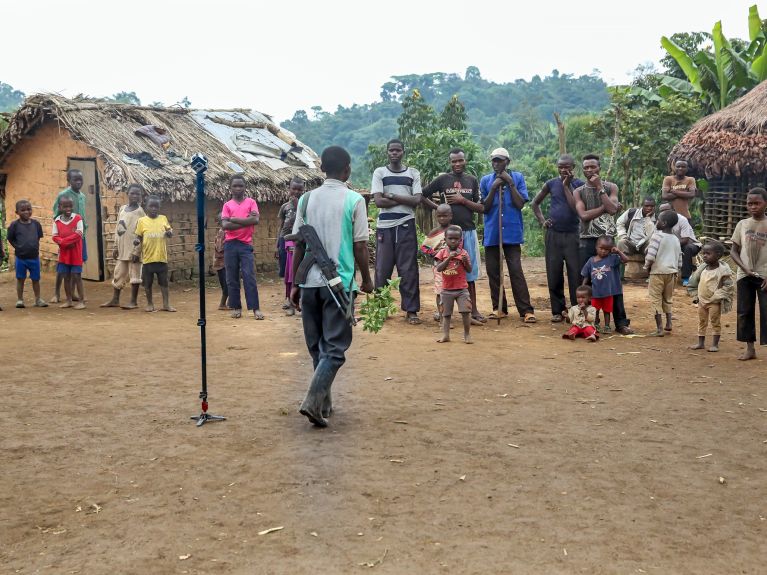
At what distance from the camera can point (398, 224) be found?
31.4 feet

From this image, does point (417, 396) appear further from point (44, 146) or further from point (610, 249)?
point (44, 146)

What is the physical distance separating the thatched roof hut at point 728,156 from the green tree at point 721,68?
238 cm

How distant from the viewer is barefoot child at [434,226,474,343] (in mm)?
8539

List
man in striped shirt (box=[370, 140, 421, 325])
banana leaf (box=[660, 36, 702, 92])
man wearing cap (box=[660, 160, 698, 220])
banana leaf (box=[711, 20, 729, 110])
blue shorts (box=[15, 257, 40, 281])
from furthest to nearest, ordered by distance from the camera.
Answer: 1. banana leaf (box=[660, 36, 702, 92])
2. banana leaf (box=[711, 20, 729, 110])
3. man wearing cap (box=[660, 160, 698, 220])
4. blue shorts (box=[15, 257, 40, 281])
5. man in striped shirt (box=[370, 140, 421, 325])

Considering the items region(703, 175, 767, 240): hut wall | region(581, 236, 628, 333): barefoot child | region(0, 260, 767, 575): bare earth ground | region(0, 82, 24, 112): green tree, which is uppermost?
region(0, 82, 24, 112): green tree

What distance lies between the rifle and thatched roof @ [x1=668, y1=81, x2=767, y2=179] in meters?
9.70

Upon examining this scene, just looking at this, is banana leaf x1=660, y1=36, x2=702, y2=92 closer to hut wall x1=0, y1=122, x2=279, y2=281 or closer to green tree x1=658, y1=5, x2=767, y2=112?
green tree x1=658, y1=5, x2=767, y2=112

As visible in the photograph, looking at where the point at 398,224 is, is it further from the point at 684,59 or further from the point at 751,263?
the point at 684,59

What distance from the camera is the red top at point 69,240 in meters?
10.7

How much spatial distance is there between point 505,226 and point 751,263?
9.16 feet

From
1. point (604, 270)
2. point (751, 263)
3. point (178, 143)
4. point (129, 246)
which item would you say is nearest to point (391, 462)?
point (751, 263)

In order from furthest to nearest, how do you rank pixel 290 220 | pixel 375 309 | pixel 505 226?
pixel 290 220, pixel 505 226, pixel 375 309

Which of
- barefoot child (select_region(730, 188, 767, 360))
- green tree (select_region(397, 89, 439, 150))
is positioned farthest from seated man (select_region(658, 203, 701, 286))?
green tree (select_region(397, 89, 439, 150))

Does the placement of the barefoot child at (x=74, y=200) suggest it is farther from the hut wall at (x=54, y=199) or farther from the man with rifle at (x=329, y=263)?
the man with rifle at (x=329, y=263)
